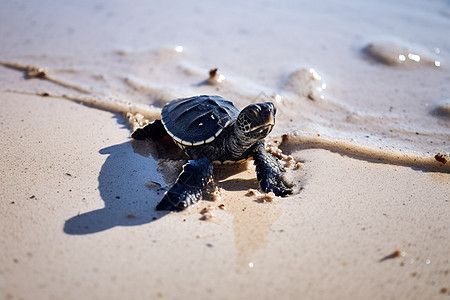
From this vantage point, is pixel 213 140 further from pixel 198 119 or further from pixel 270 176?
pixel 270 176

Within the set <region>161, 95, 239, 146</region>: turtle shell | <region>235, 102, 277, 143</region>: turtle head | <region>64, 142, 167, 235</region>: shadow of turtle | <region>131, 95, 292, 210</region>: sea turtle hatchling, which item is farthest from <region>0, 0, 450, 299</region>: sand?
<region>235, 102, 277, 143</region>: turtle head

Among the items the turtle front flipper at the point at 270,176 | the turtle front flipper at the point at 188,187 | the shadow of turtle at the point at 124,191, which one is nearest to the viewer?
the shadow of turtle at the point at 124,191

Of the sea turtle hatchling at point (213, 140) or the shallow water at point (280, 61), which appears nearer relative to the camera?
the sea turtle hatchling at point (213, 140)

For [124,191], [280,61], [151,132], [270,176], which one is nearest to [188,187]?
[124,191]

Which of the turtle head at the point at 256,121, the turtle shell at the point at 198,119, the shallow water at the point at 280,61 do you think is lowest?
the shallow water at the point at 280,61

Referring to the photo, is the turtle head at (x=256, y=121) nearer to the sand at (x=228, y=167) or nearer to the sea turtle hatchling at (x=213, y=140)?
the sea turtle hatchling at (x=213, y=140)

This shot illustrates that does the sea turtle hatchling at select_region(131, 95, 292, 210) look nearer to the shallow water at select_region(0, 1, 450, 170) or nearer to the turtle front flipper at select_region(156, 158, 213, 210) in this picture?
the turtle front flipper at select_region(156, 158, 213, 210)

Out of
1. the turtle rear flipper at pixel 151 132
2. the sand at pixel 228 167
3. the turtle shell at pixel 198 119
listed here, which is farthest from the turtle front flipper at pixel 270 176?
the turtle rear flipper at pixel 151 132
